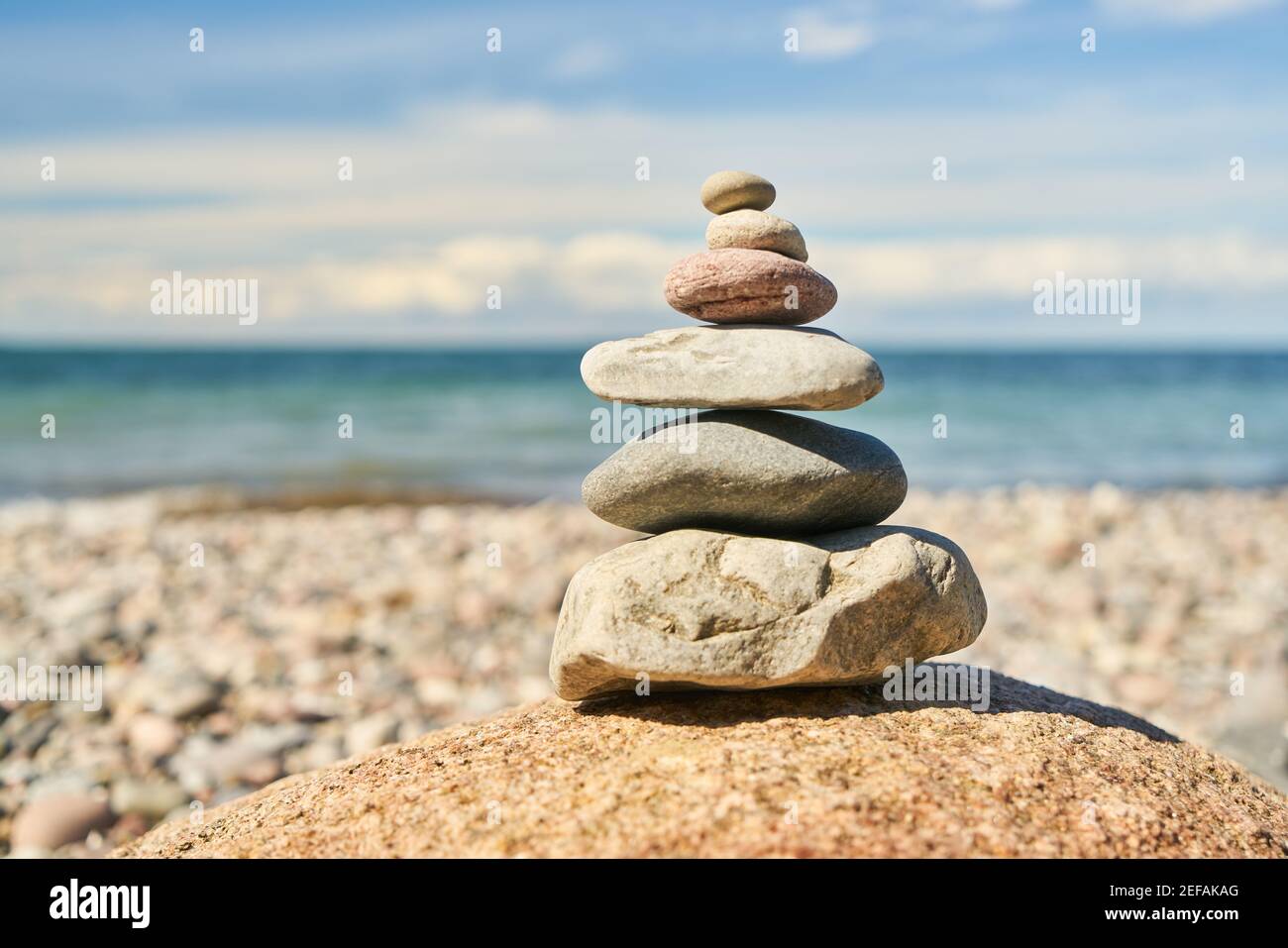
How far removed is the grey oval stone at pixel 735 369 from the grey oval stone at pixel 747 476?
137 mm

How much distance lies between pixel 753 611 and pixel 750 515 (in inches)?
18.0

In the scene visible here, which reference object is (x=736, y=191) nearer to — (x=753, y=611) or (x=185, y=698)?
(x=753, y=611)

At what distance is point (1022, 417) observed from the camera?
2870 cm

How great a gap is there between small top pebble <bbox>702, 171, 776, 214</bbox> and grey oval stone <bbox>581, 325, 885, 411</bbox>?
612 millimetres

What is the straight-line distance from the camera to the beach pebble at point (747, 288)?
14.1 feet

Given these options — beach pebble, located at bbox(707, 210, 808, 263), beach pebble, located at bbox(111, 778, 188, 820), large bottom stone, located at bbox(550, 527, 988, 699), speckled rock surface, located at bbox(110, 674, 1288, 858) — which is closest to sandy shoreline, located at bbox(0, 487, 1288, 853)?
beach pebble, located at bbox(111, 778, 188, 820)

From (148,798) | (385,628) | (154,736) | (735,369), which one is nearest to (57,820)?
(148,798)

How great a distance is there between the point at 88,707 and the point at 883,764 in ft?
19.3

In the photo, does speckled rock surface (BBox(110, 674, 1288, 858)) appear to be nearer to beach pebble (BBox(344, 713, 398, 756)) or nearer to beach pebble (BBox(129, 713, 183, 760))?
beach pebble (BBox(344, 713, 398, 756))

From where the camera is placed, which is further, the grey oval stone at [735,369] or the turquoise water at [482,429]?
the turquoise water at [482,429]

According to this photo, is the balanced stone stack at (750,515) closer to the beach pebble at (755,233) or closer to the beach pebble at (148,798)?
the beach pebble at (755,233)

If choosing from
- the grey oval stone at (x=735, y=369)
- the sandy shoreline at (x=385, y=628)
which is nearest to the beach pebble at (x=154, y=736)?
the sandy shoreline at (x=385, y=628)

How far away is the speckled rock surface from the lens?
3.33 m
